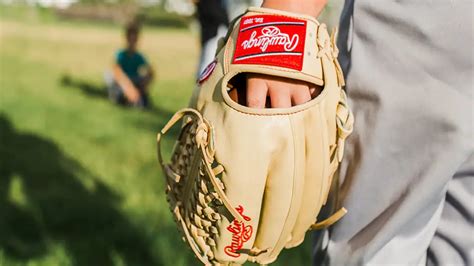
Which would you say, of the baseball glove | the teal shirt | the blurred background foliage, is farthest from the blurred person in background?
the baseball glove

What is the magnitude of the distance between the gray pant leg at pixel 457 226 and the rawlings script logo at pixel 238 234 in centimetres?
34

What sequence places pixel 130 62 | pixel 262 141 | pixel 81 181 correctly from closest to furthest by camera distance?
1. pixel 262 141
2. pixel 81 181
3. pixel 130 62

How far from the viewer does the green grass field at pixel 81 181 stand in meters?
2.48

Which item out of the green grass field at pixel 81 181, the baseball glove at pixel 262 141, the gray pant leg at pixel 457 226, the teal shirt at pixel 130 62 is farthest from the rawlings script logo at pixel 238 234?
the teal shirt at pixel 130 62

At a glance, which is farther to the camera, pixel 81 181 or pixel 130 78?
pixel 130 78

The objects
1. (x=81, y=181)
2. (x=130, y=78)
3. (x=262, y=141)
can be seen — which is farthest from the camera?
(x=130, y=78)

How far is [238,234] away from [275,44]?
0.34m

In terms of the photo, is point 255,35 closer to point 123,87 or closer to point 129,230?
point 129,230

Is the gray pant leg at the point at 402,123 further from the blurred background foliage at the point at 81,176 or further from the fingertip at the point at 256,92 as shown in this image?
the blurred background foliage at the point at 81,176

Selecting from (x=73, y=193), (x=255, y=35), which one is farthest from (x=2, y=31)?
(x=255, y=35)

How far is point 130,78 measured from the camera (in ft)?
23.5

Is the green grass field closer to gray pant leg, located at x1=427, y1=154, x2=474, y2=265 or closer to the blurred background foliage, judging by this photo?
the blurred background foliage

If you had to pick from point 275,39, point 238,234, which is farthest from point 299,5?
point 238,234

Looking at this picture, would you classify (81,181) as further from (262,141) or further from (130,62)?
(130,62)
